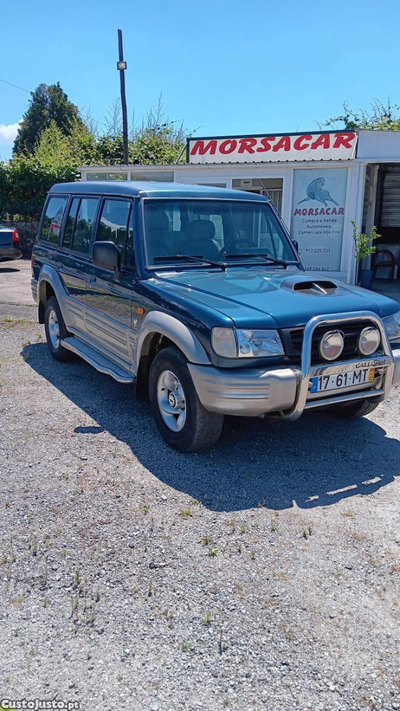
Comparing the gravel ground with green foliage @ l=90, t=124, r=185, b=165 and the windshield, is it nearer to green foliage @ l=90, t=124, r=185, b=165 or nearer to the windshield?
the windshield

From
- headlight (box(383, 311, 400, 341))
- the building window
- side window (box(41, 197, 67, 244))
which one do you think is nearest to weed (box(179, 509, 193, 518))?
headlight (box(383, 311, 400, 341))

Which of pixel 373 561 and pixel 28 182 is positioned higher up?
pixel 28 182

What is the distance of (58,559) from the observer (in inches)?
124

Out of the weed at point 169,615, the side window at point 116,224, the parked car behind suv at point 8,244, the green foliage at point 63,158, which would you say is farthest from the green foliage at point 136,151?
the weed at point 169,615

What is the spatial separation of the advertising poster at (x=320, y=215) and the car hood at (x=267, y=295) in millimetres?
8450

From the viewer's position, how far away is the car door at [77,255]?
5957 mm

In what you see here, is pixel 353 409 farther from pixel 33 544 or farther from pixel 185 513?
pixel 33 544

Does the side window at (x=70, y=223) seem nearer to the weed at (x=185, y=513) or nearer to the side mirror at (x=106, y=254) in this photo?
the side mirror at (x=106, y=254)

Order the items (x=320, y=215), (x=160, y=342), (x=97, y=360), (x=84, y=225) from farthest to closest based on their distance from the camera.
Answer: (x=320, y=215) → (x=84, y=225) → (x=97, y=360) → (x=160, y=342)

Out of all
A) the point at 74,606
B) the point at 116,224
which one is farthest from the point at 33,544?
the point at 116,224

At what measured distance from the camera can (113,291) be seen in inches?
207

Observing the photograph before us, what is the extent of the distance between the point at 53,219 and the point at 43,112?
58.3 meters

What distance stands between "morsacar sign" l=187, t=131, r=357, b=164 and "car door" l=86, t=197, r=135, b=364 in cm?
880

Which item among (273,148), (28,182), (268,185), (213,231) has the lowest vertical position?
(213,231)
